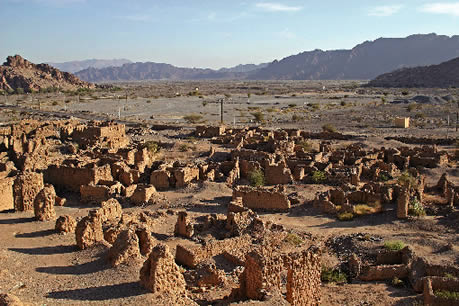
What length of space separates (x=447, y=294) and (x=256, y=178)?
11.8 metres

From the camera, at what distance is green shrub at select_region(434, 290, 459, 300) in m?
10.7

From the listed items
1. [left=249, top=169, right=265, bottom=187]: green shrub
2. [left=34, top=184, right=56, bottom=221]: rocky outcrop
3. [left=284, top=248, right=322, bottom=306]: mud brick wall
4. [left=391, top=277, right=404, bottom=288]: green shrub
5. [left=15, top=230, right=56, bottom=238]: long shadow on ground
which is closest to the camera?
[left=284, top=248, right=322, bottom=306]: mud brick wall

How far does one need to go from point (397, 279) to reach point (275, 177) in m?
10.4

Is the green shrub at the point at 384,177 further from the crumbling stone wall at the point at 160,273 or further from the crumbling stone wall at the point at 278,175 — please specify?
the crumbling stone wall at the point at 160,273

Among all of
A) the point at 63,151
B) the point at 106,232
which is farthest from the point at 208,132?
the point at 106,232

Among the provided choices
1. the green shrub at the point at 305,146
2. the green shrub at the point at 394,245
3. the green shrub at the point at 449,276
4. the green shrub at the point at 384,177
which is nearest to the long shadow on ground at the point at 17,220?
the green shrub at the point at 394,245

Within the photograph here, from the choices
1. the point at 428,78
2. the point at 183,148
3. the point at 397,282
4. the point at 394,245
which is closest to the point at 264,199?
the point at 394,245

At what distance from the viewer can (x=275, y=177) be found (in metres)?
22.2

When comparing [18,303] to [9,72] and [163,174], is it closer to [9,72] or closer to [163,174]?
[163,174]

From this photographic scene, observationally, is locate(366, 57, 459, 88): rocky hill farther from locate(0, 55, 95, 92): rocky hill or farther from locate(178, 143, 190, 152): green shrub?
locate(178, 143, 190, 152): green shrub

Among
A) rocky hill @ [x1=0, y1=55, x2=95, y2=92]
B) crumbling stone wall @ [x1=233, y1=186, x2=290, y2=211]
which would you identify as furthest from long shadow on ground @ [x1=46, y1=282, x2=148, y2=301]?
rocky hill @ [x1=0, y1=55, x2=95, y2=92]

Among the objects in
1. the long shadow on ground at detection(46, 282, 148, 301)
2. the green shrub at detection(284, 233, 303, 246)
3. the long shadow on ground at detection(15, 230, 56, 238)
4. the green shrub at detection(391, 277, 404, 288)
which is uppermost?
the long shadow on ground at detection(15, 230, 56, 238)

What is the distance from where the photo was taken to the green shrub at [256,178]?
21.8m

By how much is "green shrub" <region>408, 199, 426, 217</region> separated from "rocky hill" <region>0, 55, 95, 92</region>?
11160 centimetres
